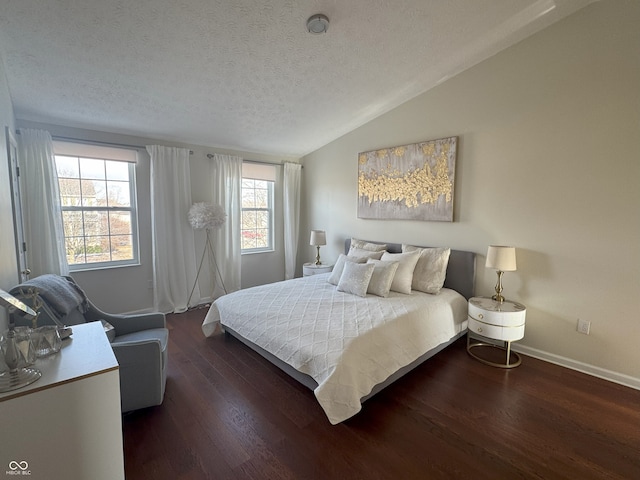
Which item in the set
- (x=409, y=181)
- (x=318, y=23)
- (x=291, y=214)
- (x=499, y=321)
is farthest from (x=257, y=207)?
(x=499, y=321)

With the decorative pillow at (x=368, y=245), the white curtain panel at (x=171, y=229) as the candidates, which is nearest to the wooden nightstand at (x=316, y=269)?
the decorative pillow at (x=368, y=245)

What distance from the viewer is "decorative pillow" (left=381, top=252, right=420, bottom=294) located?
10.5 feet

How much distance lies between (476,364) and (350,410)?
1588 mm

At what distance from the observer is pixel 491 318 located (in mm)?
2723

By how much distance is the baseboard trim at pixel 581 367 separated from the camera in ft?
8.03

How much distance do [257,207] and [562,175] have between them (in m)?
4.06

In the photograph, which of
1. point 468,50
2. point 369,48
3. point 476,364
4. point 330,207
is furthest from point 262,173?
point 476,364

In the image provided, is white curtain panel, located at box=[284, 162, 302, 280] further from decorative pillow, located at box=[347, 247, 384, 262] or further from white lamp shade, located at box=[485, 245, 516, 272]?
white lamp shade, located at box=[485, 245, 516, 272]

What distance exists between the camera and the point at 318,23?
7.45 ft

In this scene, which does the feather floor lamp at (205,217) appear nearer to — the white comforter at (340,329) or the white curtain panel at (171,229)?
the white curtain panel at (171,229)

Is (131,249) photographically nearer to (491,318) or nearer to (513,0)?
(491,318)

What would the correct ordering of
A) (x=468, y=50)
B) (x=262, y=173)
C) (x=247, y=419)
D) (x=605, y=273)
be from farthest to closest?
(x=262, y=173) → (x=468, y=50) → (x=605, y=273) → (x=247, y=419)

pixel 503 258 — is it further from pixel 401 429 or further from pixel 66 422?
pixel 66 422

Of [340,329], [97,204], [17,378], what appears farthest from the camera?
[97,204]
